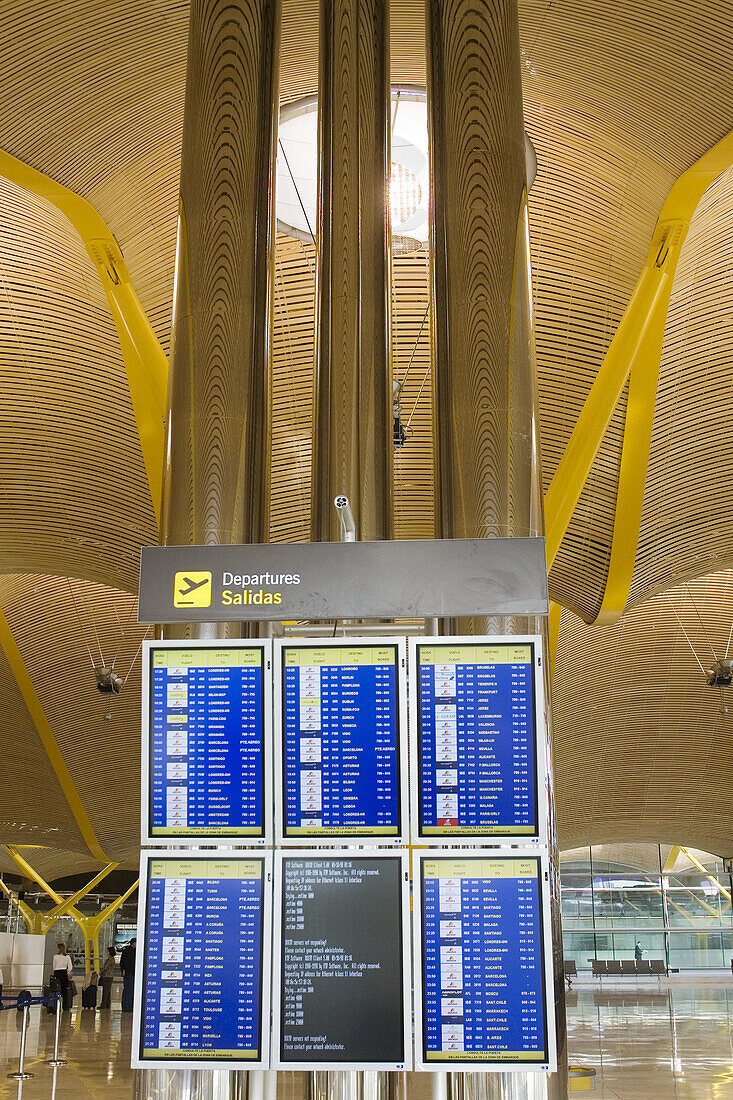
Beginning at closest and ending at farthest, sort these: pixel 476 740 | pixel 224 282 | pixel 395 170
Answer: pixel 476 740
pixel 224 282
pixel 395 170

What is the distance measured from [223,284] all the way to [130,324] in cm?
754

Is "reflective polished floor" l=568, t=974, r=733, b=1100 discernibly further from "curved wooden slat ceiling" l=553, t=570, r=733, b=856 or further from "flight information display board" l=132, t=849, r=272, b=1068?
"flight information display board" l=132, t=849, r=272, b=1068

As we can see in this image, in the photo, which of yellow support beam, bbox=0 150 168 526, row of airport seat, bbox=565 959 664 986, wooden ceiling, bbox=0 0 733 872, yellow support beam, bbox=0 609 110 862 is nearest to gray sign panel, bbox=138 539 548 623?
wooden ceiling, bbox=0 0 733 872

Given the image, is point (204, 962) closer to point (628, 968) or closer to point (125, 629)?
point (125, 629)

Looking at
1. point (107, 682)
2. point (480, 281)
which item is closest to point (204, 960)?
point (480, 281)

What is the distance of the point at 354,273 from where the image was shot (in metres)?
6.87

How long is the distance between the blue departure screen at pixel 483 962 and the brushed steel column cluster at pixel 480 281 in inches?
85.6

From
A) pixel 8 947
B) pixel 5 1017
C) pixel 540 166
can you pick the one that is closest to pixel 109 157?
pixel 540 166

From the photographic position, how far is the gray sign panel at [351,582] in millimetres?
4719

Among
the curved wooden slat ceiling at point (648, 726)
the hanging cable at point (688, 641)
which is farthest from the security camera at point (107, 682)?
the hanging cable at point (688, 641)

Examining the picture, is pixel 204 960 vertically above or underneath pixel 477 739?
underneath

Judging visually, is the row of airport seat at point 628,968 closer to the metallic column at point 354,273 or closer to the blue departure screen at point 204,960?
the metallic column at point 354,273

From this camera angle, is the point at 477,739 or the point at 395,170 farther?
the point at 395,170

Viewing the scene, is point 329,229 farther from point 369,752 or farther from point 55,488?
point 55,488
